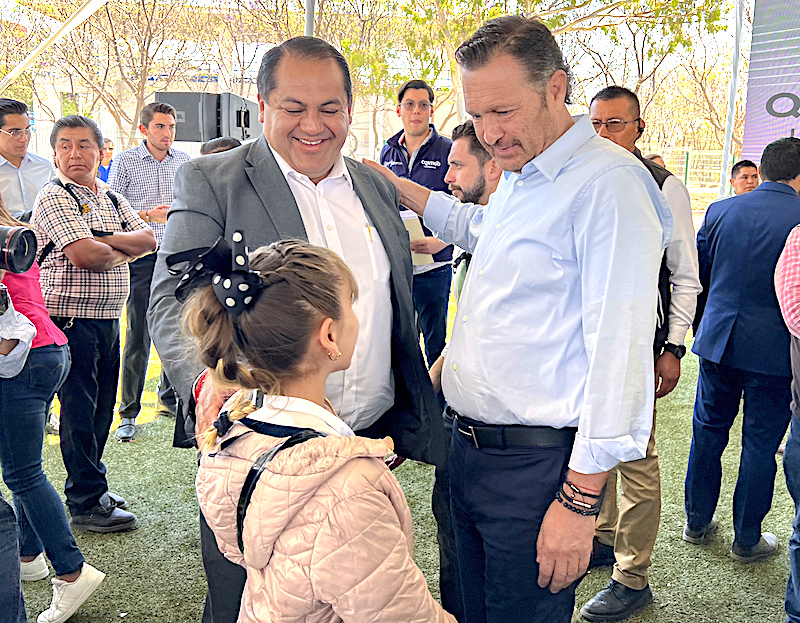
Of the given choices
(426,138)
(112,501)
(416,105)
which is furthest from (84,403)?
(416,105)

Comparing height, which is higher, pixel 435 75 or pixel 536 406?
pixel 435 75

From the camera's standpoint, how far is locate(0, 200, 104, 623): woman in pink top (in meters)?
2.41

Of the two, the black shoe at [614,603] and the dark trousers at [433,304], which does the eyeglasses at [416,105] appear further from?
the black shoe at [614,603]

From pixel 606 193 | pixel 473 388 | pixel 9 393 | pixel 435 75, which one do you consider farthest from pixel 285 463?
pixel 435 75

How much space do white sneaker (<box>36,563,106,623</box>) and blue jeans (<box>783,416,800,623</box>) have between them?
232 centimetres

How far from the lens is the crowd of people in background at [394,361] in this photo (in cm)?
119

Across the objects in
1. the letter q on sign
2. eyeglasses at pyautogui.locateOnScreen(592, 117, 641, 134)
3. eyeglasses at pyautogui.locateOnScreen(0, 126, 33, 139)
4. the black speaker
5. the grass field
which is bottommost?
the grass field

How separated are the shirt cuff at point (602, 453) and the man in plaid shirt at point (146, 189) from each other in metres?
3.75

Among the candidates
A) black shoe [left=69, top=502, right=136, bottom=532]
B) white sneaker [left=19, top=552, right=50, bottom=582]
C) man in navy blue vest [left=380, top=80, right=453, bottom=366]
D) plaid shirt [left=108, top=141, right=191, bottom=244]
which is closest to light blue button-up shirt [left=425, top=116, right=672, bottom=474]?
white sneaker [left=19, top=552, right=50, bottom=582]

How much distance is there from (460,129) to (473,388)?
174 centimetres

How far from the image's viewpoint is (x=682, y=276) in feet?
8.02

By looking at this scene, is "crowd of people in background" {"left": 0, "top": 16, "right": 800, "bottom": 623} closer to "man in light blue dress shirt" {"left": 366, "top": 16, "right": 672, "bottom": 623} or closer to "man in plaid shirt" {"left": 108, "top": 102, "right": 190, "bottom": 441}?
"man in light blue dress shirt" {"left": 366, "top": 16, "right": 672, "bottom": 623}

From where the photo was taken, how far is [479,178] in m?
2.94

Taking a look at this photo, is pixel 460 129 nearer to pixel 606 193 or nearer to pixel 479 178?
pixel 479 178
